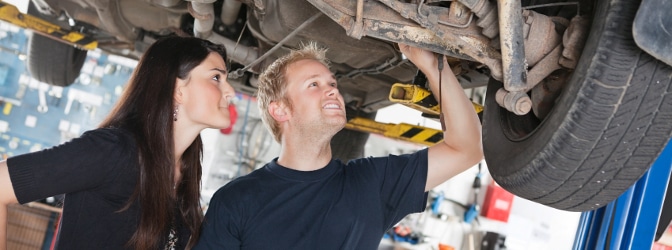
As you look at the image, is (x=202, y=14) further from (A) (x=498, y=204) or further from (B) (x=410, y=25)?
(A) (x=498, y=204)

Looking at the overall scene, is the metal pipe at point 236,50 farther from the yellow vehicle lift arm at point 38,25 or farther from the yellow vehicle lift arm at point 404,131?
the yellow vehicle lift arm at point 38,25

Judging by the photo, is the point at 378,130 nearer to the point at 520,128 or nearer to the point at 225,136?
the point at 520,128

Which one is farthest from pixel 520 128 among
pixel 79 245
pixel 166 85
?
pixel 79 245

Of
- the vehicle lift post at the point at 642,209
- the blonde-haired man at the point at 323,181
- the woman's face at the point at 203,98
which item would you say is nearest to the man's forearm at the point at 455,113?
the blonde-haired man at the point at 323,181

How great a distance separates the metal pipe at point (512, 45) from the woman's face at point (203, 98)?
0.74 meters

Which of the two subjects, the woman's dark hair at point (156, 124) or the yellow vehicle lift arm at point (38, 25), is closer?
the woman's dark hair at point (156, 124)

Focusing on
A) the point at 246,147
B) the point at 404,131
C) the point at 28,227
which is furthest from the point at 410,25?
the point at 246,147

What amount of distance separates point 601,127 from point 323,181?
77 cm

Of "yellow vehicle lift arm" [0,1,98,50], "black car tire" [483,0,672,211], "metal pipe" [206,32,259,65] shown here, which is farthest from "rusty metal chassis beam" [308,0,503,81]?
"yellow vehicle lift arm" [0,1,98,50]

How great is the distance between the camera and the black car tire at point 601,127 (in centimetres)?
115

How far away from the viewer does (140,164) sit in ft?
4.79

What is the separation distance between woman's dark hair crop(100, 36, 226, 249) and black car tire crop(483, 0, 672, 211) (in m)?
0.84

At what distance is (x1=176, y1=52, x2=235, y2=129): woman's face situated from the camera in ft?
5.22

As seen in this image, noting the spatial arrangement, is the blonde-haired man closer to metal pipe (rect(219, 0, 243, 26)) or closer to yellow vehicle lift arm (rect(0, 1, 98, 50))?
metal pipe (rect(219, 0, 243, 26))
